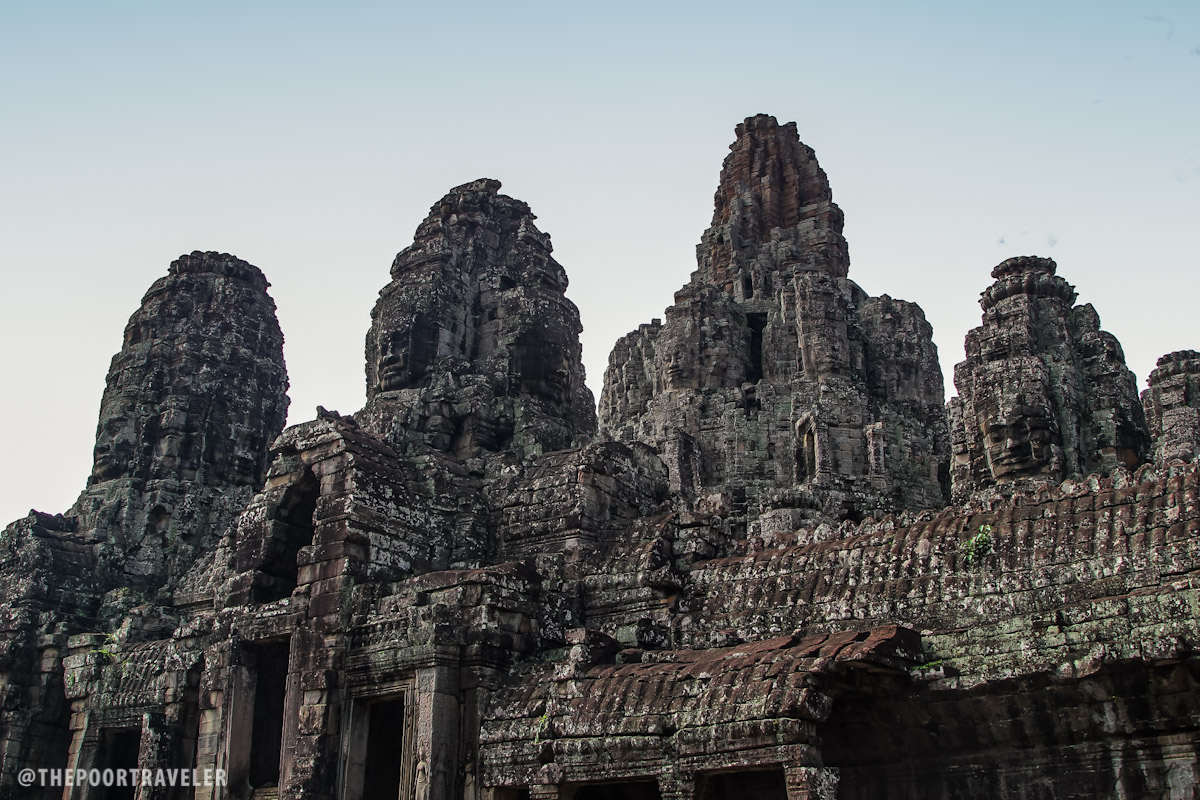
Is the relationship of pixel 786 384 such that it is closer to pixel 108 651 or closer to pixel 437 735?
pixel 108 651

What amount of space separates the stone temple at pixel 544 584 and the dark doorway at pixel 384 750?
0.17 feet

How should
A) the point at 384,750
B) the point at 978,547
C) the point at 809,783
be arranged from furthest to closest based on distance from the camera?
the point at 384,750, the point at 978,547, the point at 809,783

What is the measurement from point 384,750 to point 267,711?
9.94 ft

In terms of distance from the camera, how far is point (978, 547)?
12.9 metres

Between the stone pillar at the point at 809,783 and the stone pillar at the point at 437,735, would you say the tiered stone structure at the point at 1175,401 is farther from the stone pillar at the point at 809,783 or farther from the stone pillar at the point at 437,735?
the stone pillar at the point at 437,735

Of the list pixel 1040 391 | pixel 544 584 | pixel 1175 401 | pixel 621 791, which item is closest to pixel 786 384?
pixel 1175 401

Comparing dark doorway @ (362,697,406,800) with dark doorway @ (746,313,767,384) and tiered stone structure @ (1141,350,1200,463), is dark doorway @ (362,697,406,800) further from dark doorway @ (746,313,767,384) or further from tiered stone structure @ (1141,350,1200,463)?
dark doorway @ (746,313,767,384)

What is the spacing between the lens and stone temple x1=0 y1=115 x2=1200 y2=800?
11.5 metres

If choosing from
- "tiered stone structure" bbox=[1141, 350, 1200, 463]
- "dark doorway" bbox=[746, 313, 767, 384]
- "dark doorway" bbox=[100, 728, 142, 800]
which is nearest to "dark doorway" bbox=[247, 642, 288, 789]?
"dark doorway" bbox=[100, 728, 142, 800]

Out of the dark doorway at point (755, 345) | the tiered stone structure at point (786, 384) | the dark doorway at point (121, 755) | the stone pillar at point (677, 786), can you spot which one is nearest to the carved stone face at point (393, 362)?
the dark doorway at point (121, 755)

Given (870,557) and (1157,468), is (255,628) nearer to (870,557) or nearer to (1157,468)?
(870,557)

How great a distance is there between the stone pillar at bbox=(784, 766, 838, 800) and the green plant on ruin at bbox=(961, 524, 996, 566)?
3425 mm

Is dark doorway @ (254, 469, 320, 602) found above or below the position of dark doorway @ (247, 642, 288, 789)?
above

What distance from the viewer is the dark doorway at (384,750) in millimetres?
15672
